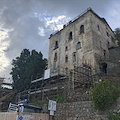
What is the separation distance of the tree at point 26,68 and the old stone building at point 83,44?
285cm

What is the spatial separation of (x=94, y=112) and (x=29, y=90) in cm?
1505

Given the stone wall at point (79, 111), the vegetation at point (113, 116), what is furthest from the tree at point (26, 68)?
the vegetation at point (113, 116)

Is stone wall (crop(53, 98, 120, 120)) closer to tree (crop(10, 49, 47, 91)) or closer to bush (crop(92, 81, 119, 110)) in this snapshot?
bush (crop(92, 81, 119, 110))

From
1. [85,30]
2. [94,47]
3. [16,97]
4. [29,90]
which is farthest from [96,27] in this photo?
[16,97]

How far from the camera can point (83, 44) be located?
23609mm

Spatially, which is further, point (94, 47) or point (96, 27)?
point (96, 27)

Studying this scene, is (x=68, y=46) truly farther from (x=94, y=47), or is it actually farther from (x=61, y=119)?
(x=61, y=119)

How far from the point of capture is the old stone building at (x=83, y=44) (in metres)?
22.1

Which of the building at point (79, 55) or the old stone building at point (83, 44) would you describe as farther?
the old stone building at point (83, 44)

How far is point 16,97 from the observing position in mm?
25922

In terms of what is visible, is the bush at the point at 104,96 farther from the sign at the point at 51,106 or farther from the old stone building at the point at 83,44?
the old stone building at the point at 83,44

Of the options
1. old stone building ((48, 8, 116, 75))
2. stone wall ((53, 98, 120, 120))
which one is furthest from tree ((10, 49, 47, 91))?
stone wall ((53, 98, 120, 120))

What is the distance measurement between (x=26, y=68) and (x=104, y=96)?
1980 cm

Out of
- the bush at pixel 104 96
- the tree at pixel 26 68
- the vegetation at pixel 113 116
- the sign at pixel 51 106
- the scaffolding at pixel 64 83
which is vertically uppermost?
the tree at pixel 26 68
